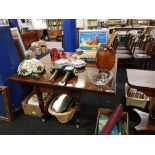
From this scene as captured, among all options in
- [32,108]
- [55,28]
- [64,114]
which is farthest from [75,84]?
[55,28]

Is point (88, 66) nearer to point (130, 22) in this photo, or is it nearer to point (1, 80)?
point (1, 80)

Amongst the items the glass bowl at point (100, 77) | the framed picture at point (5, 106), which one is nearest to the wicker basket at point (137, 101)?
the glass bowl at point (100, 77)

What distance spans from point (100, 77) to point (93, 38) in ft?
3.25

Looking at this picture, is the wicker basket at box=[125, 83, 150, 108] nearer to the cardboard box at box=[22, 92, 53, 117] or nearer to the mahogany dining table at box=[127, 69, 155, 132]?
the mahogany dining table at box=[127, 69, 155, 132]

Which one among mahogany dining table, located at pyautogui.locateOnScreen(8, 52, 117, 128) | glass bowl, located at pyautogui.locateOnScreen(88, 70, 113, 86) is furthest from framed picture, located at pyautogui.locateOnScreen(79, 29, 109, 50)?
glass bowl, located at pyautogui.locateOnScreen(88, 70, 113, 86)

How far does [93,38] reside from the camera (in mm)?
2227

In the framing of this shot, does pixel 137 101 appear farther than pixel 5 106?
Yes

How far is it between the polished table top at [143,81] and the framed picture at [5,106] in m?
1.30

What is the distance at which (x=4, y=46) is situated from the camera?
1.71 metres

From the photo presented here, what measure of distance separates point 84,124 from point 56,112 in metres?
0.37

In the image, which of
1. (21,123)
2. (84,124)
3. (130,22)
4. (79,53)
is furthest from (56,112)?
(130,22)

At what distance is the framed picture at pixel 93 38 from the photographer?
2.20 meters

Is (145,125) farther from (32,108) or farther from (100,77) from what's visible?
(32,108)

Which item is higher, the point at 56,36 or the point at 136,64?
the point at 56,36
